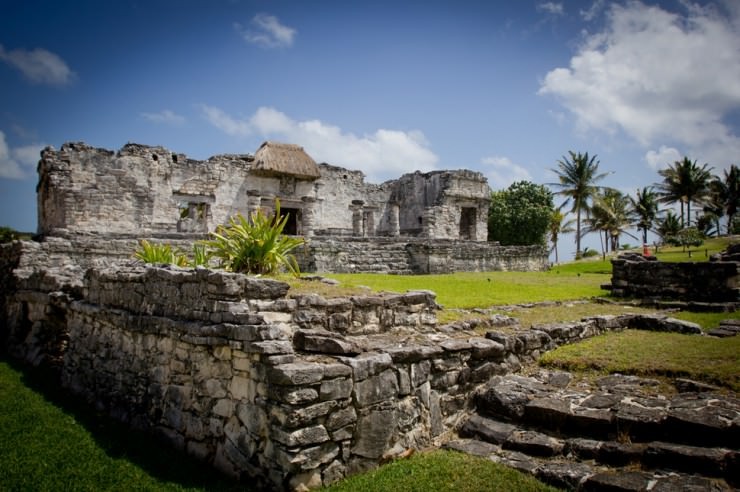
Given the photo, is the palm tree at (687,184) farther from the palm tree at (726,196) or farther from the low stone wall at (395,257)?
the low stone wall at (395,257)

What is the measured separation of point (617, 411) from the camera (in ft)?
14.0

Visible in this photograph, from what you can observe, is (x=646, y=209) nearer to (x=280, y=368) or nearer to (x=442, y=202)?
(x=442, y=202)

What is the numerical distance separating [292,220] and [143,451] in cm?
2187

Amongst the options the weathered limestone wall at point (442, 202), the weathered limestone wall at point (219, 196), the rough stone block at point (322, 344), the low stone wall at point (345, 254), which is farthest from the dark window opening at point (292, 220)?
the rough stone block at point (322, 344)

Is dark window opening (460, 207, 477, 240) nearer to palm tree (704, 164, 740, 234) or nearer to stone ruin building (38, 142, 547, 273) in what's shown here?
stone ruin building (38, 142, 547, 273)

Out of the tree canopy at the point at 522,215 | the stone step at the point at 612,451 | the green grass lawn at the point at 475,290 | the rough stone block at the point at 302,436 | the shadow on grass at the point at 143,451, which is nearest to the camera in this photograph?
the stone step at the point at 612,451

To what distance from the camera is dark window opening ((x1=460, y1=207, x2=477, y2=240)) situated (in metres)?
28.2

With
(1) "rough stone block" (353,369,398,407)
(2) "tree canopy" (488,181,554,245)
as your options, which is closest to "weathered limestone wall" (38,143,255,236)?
(1) "rough stone block" (353,369,398,407)

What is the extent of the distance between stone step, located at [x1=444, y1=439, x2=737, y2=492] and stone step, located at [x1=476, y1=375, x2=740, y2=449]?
41cm

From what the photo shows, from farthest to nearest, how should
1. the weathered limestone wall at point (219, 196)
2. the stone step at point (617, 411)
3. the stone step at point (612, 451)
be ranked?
the weathered limestone wall at point (219, 196) → the stone step at point (617, 411) → the stone step at point (612, 451)

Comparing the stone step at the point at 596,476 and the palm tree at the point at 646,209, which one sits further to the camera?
the palm tree at the point at 646,209

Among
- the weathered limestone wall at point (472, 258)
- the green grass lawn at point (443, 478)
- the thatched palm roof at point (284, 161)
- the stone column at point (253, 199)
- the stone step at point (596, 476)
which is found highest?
the thatched palm roof at point (284, 161)

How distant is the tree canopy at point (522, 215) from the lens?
111 feet

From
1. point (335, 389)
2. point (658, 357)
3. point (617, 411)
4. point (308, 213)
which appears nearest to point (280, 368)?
point (335, 389)
